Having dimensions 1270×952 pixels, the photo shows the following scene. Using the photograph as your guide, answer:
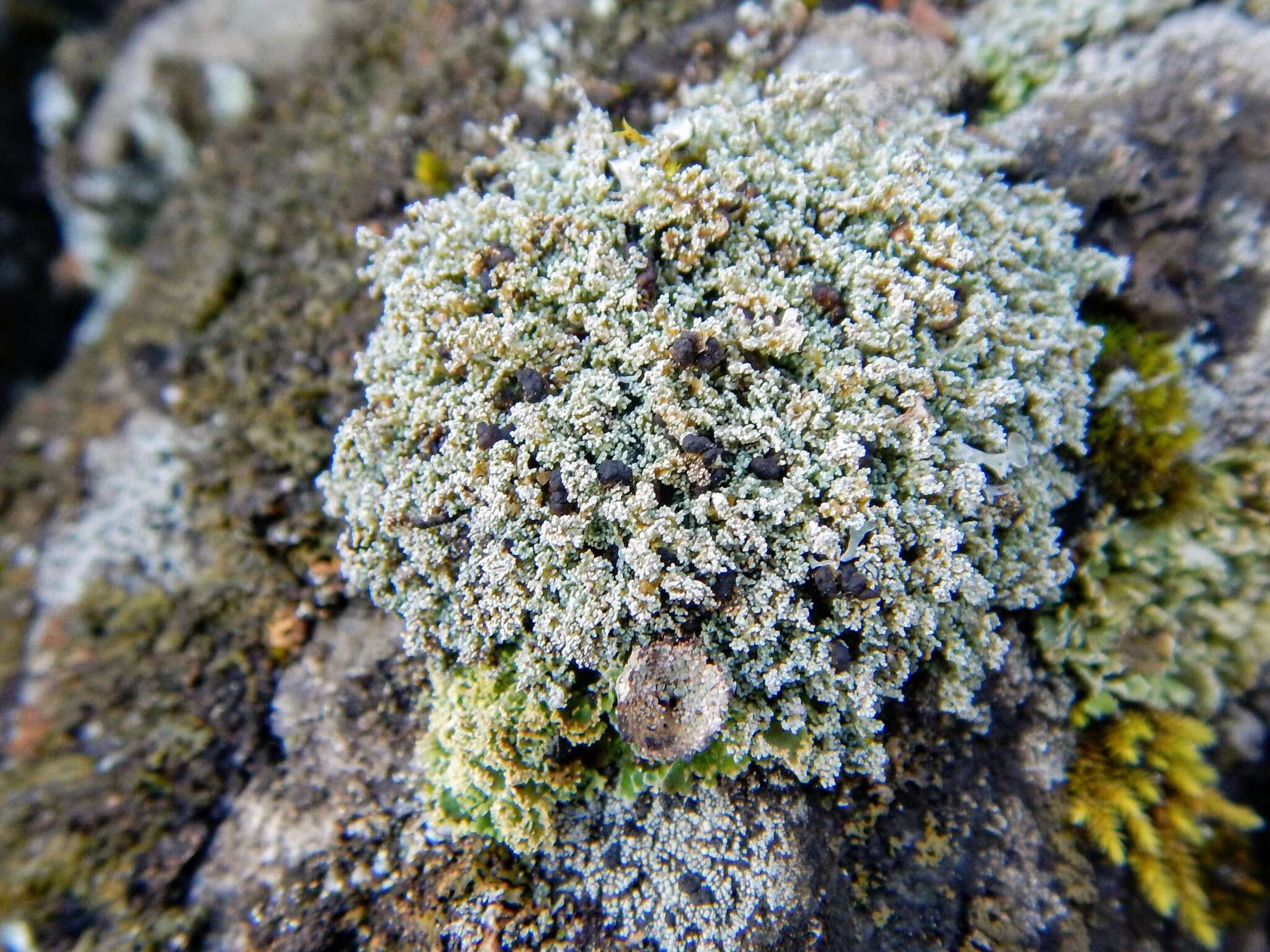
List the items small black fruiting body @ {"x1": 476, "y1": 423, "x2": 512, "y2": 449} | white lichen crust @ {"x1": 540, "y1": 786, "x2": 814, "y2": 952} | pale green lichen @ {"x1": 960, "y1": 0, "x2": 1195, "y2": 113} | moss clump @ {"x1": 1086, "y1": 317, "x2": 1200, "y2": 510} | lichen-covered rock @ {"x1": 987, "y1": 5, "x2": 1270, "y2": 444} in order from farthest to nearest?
1. pale green lichen @ {"x1": 960, "y1": 0, "x2": 1195, "y2": 113}
2. lichen-covered rock @ {"x1": 987, "y1": 5, "x2": 1270, "y2": 444}
3. moss clump @ {"x1": 1086, "y1": 317, "x2": 1200, "y2": 510}
4. small black fruiting body @ {"x1": 476, "y1": 423, "x2": 512, "y2": 449}
5. white lichen crust @ {"x1": 540, "y1": 786, "x2": 814, "y2": 952}

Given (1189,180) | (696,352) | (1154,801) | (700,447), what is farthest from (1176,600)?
(696,352)

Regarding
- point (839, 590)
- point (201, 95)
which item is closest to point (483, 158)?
point (839, 590)

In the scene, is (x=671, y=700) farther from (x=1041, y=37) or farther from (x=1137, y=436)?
(x=1041, y=37)

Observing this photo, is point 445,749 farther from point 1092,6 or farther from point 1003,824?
point 1092,6

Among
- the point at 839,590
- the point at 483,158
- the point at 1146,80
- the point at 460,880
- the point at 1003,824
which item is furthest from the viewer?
the point at 1146,80

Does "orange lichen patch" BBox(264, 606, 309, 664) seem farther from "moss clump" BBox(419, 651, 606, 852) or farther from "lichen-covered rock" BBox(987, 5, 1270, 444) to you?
"lichen-covered rock" BBox(987, 5, 1270, 444)

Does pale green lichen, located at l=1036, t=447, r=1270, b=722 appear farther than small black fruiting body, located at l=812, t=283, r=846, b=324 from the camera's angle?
Yes

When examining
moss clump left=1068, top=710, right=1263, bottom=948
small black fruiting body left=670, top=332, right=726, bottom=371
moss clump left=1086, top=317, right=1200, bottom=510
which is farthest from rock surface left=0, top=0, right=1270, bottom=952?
small black fruiting body left=670, top=332, right=726, bottom=371

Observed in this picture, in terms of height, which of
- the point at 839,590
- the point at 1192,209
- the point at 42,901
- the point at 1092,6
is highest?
the point at 1092,6
